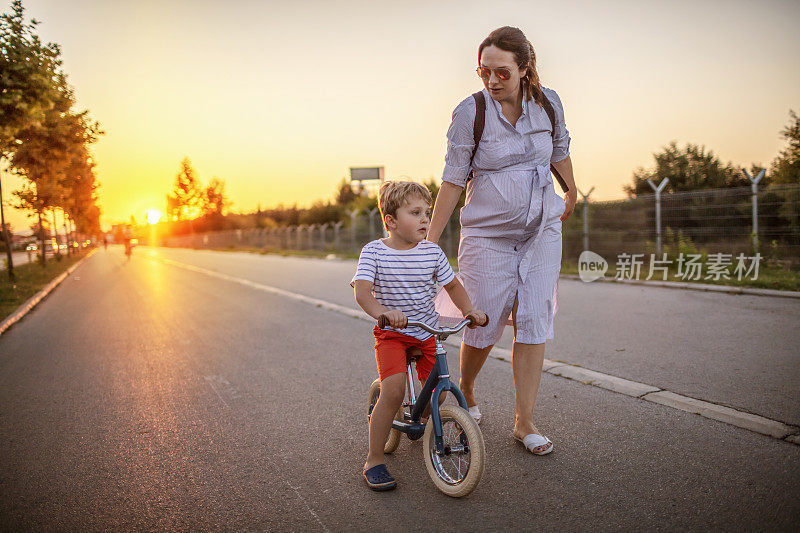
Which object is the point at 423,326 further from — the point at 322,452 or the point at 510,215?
the point at 322,452

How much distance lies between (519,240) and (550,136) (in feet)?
1.90

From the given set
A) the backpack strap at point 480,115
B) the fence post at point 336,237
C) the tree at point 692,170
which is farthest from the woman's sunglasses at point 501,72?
the fence post at point 336,237

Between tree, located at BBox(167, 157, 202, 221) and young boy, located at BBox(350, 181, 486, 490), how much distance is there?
3887 inches

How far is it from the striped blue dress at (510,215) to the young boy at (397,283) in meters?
0.33

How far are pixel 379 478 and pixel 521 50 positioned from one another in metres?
2.21

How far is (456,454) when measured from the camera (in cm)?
277

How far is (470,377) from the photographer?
351cm

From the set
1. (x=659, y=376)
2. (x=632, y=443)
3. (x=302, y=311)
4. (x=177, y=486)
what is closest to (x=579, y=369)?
(x=659, y=376)

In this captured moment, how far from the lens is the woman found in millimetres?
3066

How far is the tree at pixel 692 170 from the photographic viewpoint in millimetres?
22203

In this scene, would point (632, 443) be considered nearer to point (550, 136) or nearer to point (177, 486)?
point (550, 136)

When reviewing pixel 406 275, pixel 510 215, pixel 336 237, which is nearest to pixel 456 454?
pixel 406 275

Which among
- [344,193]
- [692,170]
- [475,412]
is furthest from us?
[344,193]

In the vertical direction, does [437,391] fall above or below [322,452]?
above
